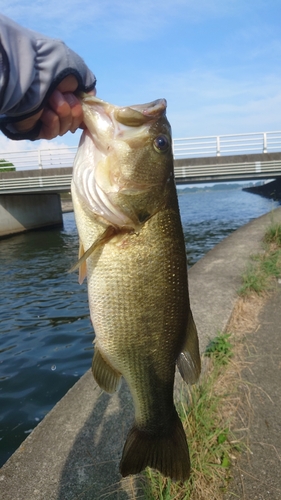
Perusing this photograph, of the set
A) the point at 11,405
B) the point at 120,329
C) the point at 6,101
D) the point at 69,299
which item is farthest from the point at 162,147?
the point at 69,299

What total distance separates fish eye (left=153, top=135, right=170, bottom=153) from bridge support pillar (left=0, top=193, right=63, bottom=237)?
823 inches

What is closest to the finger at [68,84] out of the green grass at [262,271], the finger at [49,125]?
the finger at [49,125]

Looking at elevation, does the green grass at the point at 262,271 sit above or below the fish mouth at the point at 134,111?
below

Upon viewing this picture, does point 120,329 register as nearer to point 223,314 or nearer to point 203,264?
point 223,314

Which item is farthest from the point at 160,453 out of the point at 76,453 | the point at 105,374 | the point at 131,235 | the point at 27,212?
the point at 27,212

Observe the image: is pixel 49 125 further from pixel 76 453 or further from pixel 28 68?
pixel 76 453

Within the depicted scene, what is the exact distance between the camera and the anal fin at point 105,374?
82.6 inches

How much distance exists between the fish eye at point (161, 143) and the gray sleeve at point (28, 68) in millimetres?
465

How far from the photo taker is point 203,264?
26.0 feet

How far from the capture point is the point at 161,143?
195 centimetres

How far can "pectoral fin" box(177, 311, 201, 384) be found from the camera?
6.93ft

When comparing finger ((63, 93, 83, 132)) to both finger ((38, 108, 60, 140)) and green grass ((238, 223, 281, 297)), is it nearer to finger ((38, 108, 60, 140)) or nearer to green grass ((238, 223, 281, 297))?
finger ((38, 108, 60, 140))

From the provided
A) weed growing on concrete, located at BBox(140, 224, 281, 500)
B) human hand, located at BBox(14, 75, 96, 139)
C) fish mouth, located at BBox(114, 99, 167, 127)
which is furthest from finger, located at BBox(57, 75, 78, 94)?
weed growing on concrete, located at BBox(140, 224, 281, 500)

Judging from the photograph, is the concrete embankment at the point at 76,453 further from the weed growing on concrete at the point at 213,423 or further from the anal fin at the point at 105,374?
the anal fin at the point at 105,374
